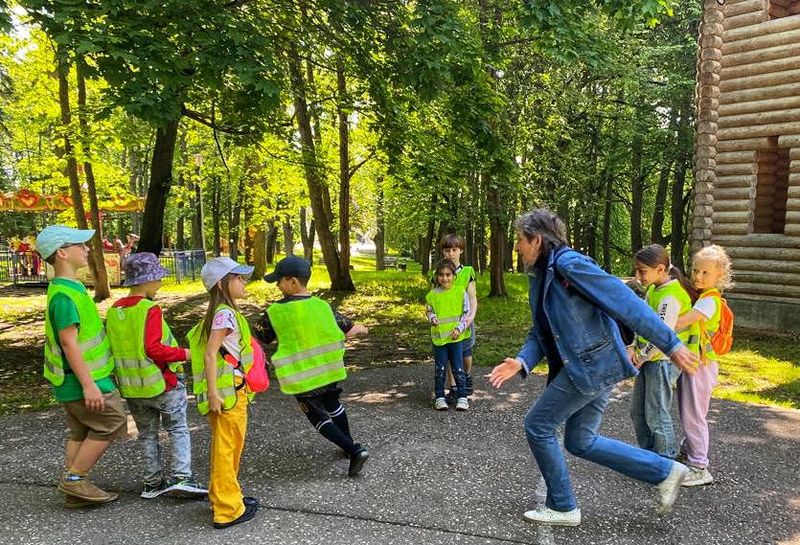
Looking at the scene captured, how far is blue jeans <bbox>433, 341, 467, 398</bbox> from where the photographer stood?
5961mm

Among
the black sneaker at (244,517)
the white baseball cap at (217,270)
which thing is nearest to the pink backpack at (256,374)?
the white baseball cap at (217,270)

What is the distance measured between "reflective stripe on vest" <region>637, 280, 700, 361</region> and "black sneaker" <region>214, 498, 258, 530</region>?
2974 mm

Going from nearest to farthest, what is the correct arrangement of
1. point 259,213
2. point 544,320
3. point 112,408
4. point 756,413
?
1. point 544,320
2. point 112,408
3. point 756,413
4. point 259,213

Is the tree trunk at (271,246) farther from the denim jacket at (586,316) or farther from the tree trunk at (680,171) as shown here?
the denim jacket at (586,316)

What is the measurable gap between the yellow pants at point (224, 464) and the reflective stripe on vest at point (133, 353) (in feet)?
1.86

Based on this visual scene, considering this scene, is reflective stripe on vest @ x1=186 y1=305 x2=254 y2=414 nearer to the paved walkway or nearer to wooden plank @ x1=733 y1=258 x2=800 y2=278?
the paved walkway

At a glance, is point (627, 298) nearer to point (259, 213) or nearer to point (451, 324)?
point (451, 324)

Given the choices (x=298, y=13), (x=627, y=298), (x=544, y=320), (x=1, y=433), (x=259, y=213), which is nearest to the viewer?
(x=627, y=298)

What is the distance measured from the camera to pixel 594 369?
3.36 meters

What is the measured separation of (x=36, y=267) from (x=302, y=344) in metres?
23.5

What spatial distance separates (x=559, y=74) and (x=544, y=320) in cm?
1669

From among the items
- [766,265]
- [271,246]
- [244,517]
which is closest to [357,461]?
[244,517]

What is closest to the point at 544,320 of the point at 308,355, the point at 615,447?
the point at 615,447

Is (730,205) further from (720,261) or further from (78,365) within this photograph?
(78,365)
